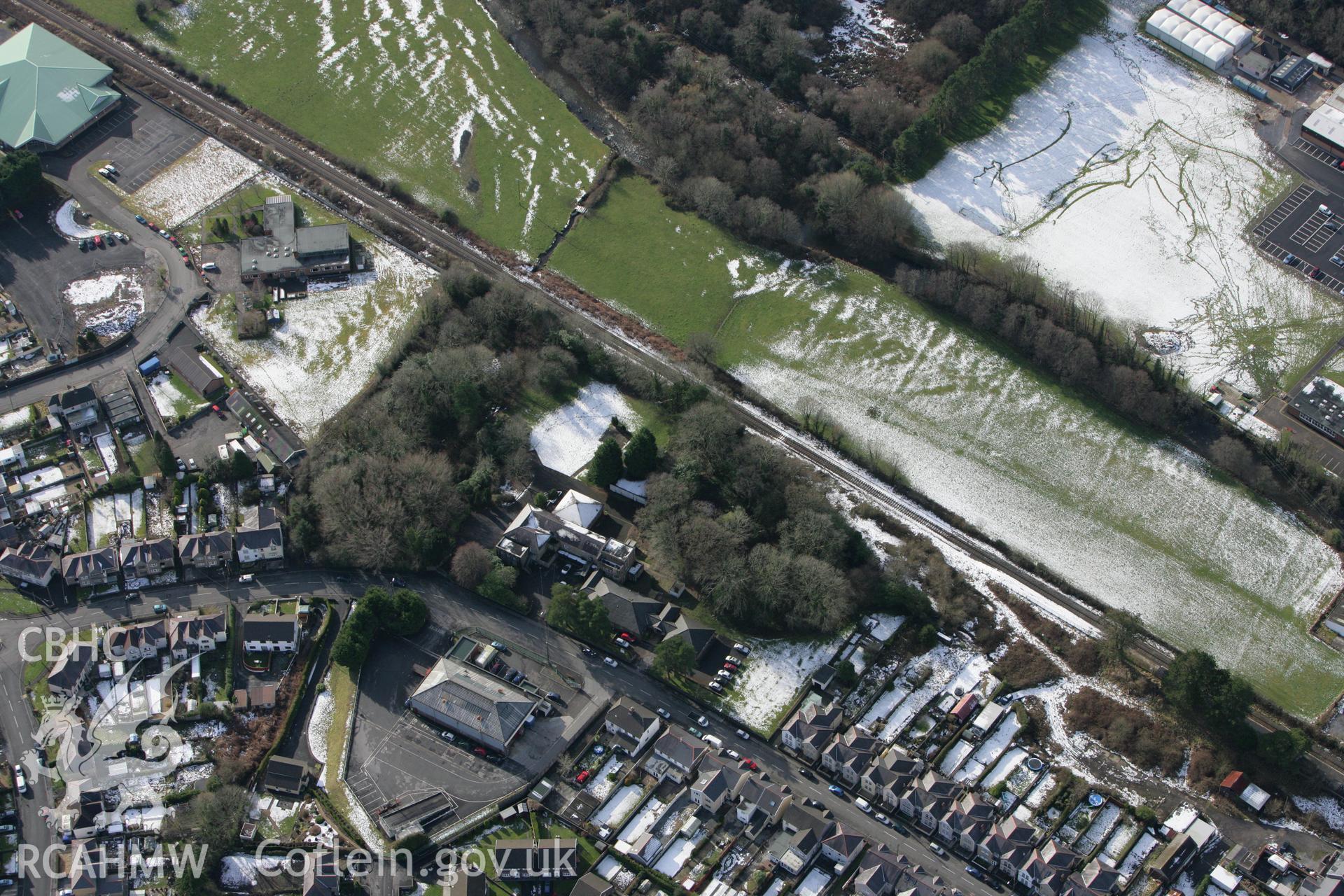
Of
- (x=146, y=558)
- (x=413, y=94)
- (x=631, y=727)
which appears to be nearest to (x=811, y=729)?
(x=631, y=727)

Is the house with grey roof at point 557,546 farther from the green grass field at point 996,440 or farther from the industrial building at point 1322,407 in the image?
the industrial building at point 1322,407

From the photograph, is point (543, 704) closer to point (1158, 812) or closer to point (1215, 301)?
point (1158, 812)

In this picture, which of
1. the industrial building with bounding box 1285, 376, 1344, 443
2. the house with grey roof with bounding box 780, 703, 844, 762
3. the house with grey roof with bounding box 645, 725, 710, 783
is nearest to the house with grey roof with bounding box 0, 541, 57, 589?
the house with grey roof with bounding box 645, 725, 710, 783

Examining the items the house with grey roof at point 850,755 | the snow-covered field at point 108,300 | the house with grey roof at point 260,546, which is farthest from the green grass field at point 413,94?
the house with grey roof at point 850,755

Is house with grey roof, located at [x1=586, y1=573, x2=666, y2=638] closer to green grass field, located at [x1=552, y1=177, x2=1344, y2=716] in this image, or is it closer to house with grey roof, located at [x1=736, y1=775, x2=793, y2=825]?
house with grey roof, located at [x1=736, y1=775, x2=793, y2=825]

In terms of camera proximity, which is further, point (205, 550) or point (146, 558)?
point (205, 550)

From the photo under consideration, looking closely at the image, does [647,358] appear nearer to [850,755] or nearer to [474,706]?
[474,706]
